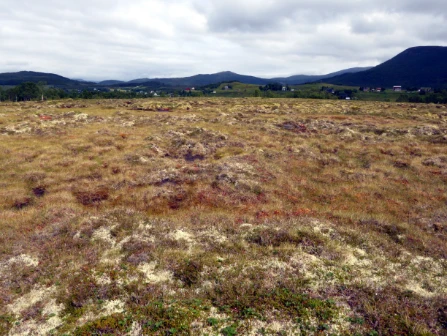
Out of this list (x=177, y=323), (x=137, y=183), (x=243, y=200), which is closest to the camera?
(x=177, y=323)

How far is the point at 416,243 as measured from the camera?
17.0 metres

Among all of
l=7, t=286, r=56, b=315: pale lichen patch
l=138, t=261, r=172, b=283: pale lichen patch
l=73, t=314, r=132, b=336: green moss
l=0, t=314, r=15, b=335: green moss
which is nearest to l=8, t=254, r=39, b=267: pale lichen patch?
l=7, t=286, r=56, b=315: pale lichen patch

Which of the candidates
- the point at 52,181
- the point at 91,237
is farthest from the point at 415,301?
the point at 52,181

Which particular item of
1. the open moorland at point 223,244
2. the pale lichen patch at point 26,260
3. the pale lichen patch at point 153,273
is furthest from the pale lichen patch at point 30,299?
the pale lichen patch at point 153,273

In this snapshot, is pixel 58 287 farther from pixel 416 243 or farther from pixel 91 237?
pixel 416 243

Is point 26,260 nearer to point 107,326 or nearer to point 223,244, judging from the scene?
point 107,326

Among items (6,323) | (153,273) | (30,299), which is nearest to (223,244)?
(153,273)

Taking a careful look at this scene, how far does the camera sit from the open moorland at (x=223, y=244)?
431 inches

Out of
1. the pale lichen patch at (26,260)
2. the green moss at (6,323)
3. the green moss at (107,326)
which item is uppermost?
the pale lichen patch at (26,260)

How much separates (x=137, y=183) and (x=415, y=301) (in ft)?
82.7

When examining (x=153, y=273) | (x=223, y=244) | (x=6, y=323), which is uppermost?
(x=223, y=244)

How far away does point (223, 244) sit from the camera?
16.5 meters

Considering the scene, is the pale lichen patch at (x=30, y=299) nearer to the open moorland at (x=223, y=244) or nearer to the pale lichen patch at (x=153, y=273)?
the open moorland at (x=223, y=244)

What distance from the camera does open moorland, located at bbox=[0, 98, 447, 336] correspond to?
10938 mm
